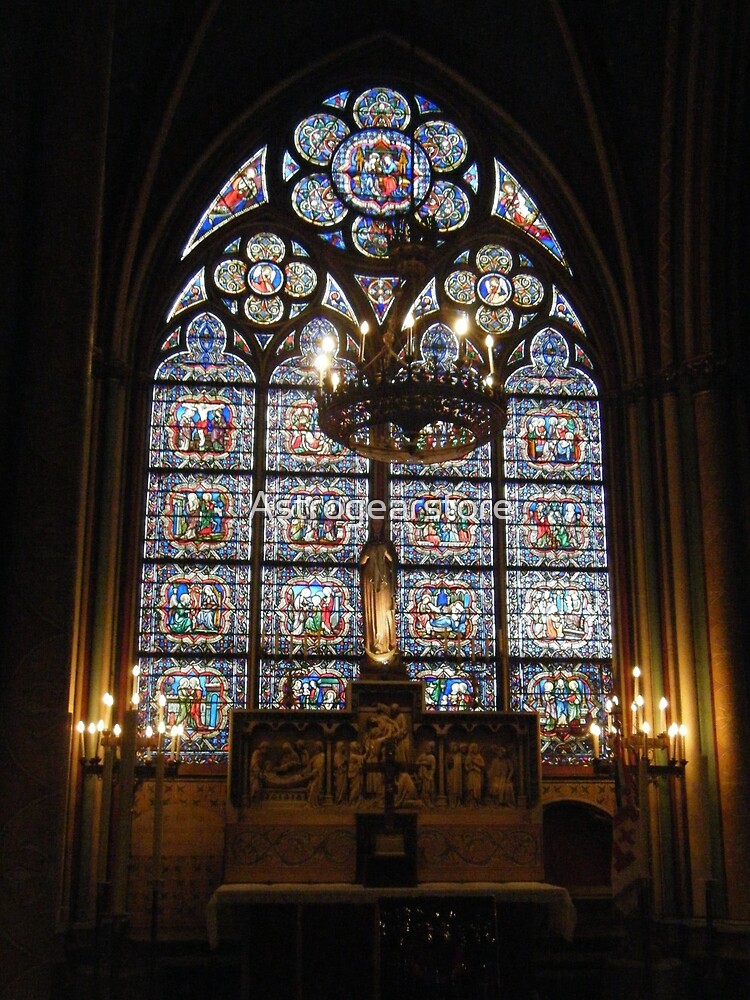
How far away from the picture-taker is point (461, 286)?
19.2 m

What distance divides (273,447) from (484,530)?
9.98ft

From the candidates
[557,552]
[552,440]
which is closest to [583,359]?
[552,440]

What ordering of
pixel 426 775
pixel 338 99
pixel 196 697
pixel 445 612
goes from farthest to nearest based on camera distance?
pixel 338 99 → pixel 445 612 → pixel 196 697 → pixel 426 775

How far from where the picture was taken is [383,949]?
12789mm

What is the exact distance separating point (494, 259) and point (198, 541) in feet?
19.6

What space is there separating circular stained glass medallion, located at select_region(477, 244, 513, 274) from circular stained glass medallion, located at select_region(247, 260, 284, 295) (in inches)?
114

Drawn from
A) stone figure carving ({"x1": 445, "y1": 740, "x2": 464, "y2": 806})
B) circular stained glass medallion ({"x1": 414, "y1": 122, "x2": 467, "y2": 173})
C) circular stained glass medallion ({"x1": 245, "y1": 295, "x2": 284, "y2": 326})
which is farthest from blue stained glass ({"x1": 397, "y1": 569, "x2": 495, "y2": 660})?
circular stained glass medallion ({"x1": 414, "y1": 122, "x2": 467, "y2": 173})

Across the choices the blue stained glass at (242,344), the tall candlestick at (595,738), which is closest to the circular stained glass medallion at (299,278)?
the blue stained glass at (242,344)

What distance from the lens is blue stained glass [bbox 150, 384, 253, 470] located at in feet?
58.4

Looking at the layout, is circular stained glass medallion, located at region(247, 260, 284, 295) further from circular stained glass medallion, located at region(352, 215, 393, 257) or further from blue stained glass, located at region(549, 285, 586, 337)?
blue stained glass, located at region(549, 285, 586, 337)

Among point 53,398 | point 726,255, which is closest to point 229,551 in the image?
point 726,255

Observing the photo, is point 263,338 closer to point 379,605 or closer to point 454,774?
point 379,605

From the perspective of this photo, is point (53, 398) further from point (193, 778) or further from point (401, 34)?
point (401, 34)

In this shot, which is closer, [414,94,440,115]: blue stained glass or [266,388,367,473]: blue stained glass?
[266,388,367,473]: blue stained glass
